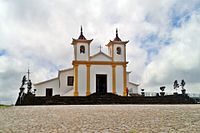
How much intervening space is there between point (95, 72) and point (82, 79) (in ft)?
6.05

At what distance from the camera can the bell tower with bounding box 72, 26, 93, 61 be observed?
41031 millimetres

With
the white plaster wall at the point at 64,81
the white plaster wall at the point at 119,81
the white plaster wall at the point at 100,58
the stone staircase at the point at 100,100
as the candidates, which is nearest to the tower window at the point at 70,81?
the white plaster wall at the point at 64,81

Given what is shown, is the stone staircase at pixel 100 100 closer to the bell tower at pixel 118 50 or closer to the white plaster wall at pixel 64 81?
the bell tower at pixel 118 50

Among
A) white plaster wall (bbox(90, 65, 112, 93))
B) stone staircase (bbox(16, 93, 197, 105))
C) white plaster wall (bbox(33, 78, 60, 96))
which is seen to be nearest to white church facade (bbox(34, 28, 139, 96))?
white plaster wall (bbox(90, 65, 112, 93))

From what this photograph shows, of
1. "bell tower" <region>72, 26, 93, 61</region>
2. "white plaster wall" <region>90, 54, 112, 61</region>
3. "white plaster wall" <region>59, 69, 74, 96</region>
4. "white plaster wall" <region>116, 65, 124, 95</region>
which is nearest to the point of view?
"white plaster wall" <region>116, 65, 124, 95</region>

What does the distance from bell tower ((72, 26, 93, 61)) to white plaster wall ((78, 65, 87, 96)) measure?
46.0 inches

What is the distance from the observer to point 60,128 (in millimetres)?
8289

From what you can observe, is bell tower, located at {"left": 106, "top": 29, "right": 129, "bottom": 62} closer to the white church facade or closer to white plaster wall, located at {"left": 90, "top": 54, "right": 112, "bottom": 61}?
the white church facade

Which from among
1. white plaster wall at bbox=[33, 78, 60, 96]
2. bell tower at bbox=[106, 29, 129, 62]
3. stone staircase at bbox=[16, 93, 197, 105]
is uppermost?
bell tower at bbox=[106, 29, 129, 62]

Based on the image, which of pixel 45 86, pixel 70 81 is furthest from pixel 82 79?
pixel 45 86

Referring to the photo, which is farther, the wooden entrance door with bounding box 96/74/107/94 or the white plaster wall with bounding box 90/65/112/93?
the wooden entrance door with bounding box 96/74/107/94

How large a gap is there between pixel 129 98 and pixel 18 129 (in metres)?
25.2

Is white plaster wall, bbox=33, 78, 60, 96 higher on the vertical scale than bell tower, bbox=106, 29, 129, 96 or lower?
lower

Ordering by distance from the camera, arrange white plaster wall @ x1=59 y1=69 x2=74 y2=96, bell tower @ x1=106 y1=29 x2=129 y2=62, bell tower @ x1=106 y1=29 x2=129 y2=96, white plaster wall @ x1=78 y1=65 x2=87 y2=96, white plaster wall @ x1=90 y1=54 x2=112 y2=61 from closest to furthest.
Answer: white plaster wall @ x1=78 y1=65 x2=87 y2=96 → bell tower @ x1=106 y1=29 x2=129 y2=96 → white plaster wall @ x1=90 y1=54 x2=112 y2=61 → bell tower @ x1=106 y1=29 x2=129 y2=62 → white plaster wall @ x1=59 y1=69 x2=74 y2=96
